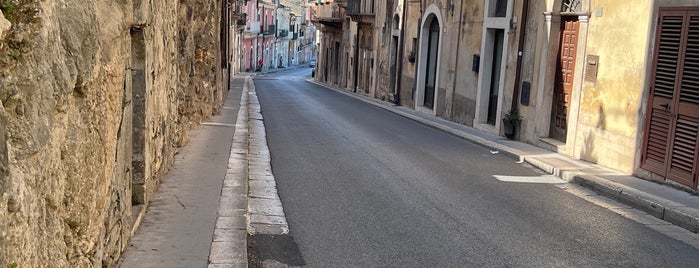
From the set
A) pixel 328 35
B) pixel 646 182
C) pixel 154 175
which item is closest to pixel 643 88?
pixel 646 182

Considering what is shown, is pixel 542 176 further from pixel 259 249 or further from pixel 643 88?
pixel 259 249

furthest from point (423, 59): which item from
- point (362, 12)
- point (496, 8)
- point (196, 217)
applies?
point (196, 217)

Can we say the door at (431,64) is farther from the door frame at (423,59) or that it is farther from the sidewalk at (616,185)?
the sidewalk at (616,185)

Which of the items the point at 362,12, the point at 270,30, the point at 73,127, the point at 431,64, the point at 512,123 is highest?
the point at 362,12

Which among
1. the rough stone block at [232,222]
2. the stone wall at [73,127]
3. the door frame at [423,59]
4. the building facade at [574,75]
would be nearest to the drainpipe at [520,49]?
the building facade at [574,75]

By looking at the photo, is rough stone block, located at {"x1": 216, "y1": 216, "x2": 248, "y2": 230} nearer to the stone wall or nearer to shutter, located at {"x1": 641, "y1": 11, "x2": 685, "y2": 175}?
the stone wall

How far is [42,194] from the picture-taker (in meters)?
2.63

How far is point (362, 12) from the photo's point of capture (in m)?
35.6

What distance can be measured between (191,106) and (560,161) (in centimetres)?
635

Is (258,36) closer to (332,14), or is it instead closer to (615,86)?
(332,14)

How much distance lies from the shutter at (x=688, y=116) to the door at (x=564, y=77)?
3539mm

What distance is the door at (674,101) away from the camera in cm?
945

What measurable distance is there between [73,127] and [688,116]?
28.5 ft

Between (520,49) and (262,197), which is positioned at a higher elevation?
(520,49)
